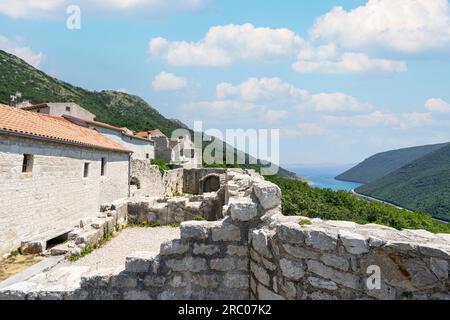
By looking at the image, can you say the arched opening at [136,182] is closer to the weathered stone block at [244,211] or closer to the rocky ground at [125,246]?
the rocky ground at [125,246]

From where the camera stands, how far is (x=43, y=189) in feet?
37.8

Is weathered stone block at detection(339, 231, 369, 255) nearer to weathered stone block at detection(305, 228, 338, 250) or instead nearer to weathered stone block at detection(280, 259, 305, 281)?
weathered stone block at detection(305, 228, 338, 250)

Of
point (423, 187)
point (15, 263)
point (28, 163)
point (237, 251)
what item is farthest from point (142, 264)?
point (423, 187)

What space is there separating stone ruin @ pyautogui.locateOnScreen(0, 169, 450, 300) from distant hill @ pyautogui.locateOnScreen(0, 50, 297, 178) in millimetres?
51935

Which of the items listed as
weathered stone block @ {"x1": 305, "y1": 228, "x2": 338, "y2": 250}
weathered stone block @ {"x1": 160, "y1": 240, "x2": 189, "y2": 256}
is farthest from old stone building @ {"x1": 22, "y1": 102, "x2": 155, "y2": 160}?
weathered stone block @ {"x1": 305, "y1": 228, "x2": 338, "y2": 250}

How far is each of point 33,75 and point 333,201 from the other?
7558 centimetres

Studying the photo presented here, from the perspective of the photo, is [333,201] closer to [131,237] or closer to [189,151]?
[131,237]

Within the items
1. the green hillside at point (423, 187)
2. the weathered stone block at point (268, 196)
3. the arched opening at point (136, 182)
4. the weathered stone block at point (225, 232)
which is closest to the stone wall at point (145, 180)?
the arched opening at point (136, 182)

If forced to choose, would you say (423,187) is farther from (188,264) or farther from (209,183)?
(188,264)

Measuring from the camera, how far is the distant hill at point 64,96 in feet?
191

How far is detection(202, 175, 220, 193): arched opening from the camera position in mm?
30344
